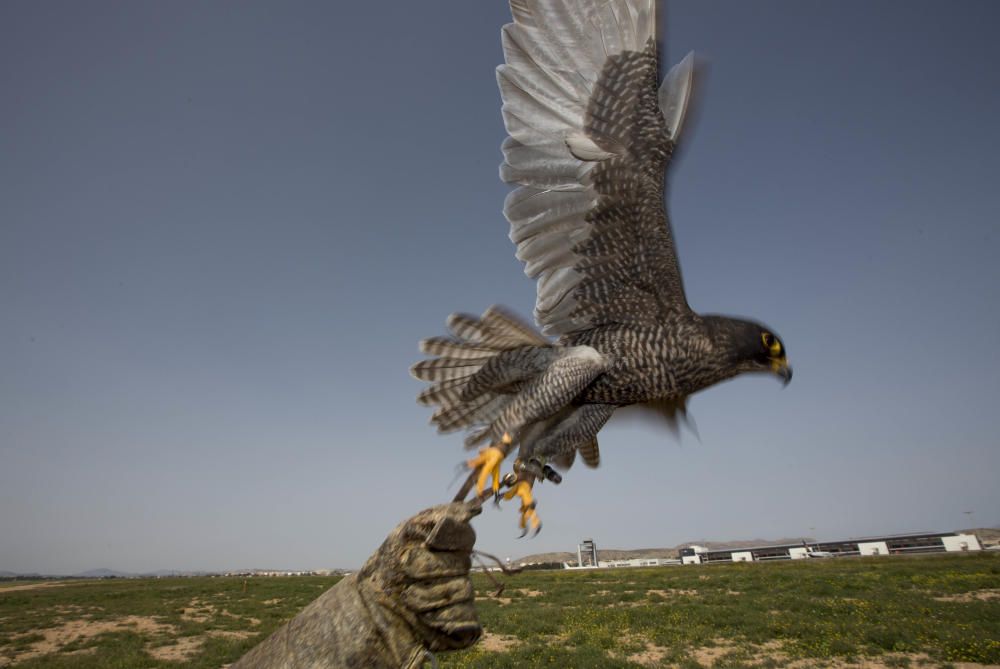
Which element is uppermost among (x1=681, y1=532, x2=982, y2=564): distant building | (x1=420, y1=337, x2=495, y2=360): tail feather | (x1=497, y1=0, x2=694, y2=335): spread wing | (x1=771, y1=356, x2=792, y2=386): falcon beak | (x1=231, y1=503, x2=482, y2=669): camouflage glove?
(x1=497, y1=0, x2=694, y2=335): spread wing

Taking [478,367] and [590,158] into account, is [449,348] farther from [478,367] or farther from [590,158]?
[590,158]

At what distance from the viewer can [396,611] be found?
1592 millimetres

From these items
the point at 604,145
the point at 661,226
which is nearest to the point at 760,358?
the point at 661,226

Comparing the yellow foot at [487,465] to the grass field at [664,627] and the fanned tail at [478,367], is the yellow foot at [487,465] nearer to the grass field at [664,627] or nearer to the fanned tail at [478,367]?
the fanned tail at [478,367]

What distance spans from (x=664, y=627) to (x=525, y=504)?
619 inches

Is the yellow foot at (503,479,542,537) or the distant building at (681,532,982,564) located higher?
the yellow foot at (503,479,542,537)

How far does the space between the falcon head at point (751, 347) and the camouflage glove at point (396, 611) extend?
2.10 m

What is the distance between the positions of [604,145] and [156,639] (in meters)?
21.5

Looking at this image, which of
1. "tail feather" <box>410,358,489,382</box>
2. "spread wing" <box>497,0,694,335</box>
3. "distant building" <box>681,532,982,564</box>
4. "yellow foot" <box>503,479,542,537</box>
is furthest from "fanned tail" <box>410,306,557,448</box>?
"distant building" <box>681,532,982,564</box>

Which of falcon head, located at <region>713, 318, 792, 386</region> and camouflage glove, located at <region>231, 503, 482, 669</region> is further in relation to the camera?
falcon head, located at <region>713, 318, 792, 386</region>

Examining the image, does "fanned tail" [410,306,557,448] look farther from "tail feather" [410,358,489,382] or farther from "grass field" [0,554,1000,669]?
"grass field" [0,554,1000,669]

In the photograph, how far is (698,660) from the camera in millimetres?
12078

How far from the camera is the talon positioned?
2471 mm

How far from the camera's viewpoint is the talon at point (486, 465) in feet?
8.11
